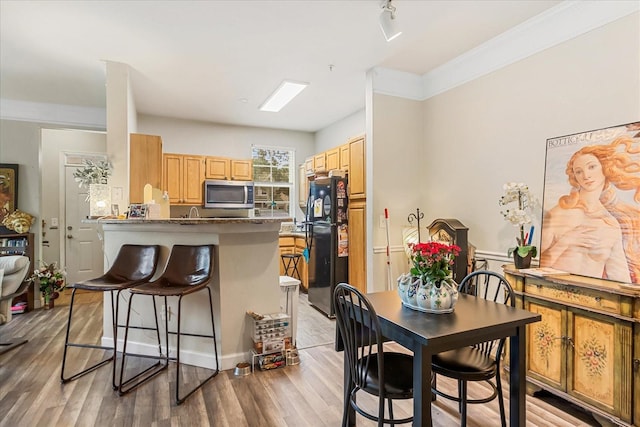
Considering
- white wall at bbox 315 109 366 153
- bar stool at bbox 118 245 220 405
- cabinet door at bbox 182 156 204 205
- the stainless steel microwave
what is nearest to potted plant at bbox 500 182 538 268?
bar stool at bbox 118 245 220 405

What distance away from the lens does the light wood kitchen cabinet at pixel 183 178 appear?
17.9 ft

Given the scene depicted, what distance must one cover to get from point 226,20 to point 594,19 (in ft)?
9.43

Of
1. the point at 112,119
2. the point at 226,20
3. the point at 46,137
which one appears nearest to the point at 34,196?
the point at 46,137

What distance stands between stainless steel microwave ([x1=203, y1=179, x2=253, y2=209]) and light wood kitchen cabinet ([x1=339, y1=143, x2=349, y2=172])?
206 centimetres

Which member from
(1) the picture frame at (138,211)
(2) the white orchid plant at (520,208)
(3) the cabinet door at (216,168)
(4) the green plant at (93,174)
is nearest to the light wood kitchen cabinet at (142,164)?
(4) the green plant at (93,174)

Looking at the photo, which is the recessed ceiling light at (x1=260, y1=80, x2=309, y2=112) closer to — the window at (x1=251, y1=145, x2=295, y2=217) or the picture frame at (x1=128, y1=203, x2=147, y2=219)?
the window at (x1=251, y1=145, x2=295, y2=217)

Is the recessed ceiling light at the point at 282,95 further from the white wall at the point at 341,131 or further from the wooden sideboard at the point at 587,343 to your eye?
the wooden sideboard at the point at 587,343

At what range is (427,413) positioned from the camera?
4.64 feet

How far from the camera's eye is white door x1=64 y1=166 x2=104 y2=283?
5.30 m

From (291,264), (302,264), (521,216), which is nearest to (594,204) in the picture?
(521,216)

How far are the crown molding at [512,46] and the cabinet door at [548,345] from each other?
7.03ft

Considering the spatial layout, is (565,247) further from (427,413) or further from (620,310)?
(427,413)

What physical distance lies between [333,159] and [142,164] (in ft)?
7.99

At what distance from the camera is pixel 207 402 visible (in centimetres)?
232
